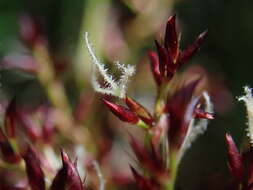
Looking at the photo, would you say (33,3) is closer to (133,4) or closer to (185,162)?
(133,4)

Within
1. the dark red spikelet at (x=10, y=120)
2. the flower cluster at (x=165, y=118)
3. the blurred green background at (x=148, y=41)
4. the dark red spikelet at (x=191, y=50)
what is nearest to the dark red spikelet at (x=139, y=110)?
the flower cluster at (x=165, y=118)

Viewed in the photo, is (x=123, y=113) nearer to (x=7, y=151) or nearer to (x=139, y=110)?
(x=139, y=110)

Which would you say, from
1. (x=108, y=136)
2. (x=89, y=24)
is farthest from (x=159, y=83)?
(x=89, y=24)

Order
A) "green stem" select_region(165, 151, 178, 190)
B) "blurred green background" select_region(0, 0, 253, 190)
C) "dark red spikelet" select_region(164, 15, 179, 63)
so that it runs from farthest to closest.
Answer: "blurred green background" select_region(0, 0, 253, 190) < "green stem" select_region(165, 151, 178, 190) < "dark red spikelet" select_region(164, 15, 179, 63)

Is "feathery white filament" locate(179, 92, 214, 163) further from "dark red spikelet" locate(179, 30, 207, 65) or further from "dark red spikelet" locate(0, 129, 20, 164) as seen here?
"dark red spikelet" locate(0, 129, 20, 164)

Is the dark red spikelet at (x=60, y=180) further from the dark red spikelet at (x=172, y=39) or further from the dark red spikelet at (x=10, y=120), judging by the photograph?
the dark red spikelet at (x=172, y=39)

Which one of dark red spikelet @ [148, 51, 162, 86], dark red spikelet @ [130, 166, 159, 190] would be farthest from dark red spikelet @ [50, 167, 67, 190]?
dark red spikelet @ [148, 51, 162, 86]
